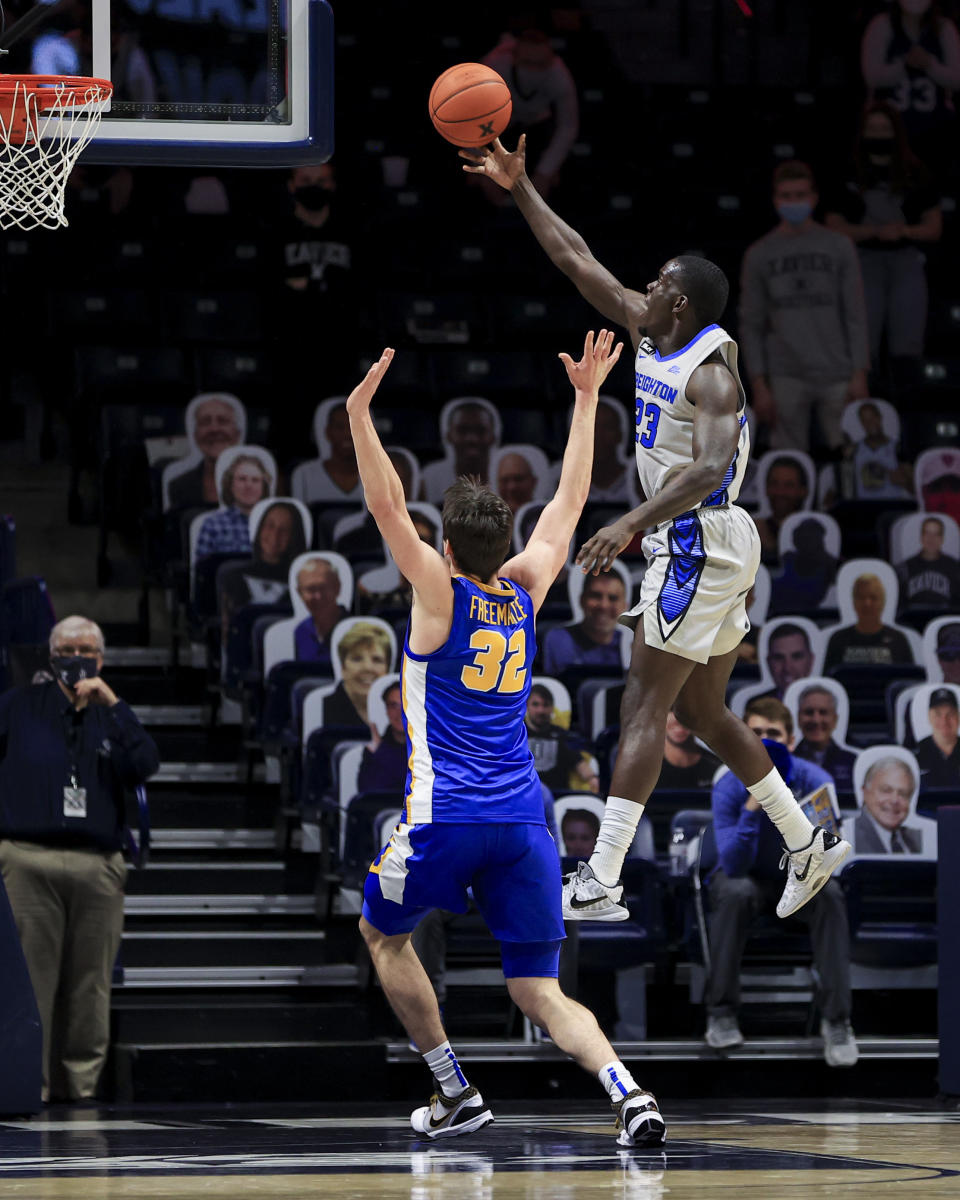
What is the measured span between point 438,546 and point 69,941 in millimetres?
3418

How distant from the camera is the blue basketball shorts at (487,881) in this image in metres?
5.82

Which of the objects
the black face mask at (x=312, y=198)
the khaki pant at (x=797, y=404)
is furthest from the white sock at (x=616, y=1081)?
the black face mask at (x=312, y=198)

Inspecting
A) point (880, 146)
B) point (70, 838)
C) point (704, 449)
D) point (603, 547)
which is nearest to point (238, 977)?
point (70, 838)

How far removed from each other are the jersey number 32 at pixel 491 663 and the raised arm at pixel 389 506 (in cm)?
15

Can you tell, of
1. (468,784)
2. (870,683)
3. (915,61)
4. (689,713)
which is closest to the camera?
(468,784)

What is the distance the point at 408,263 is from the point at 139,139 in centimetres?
806

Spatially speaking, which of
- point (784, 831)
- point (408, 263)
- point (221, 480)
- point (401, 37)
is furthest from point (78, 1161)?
point (401, 37)

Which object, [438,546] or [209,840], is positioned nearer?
[209,840]

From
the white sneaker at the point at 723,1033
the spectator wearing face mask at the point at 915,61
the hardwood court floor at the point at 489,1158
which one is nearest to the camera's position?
the hardwood court floor at the point at 489,1158

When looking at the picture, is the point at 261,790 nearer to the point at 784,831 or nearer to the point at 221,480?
the point at 221,480

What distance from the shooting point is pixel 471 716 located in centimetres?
587

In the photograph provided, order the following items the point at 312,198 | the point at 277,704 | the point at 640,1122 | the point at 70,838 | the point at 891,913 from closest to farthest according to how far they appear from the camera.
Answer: the point at 640,1122 → the point at 70,838 → the point at 891,913 → the point at 277,704 → the point at 312,198

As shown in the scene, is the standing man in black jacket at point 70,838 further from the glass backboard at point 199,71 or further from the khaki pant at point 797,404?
the khaki pant at point 797,404

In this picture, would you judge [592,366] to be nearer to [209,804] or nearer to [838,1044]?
[838,1044]
